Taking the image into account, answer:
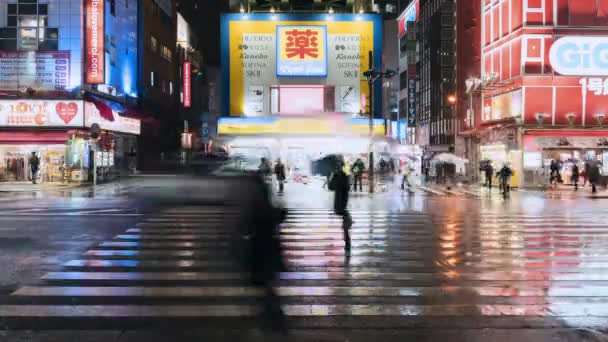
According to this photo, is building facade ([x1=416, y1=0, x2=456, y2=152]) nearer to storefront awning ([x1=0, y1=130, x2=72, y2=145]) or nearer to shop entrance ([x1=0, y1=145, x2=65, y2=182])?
storefront awning ([x1=0, y1=130, x2=72, y2=145])

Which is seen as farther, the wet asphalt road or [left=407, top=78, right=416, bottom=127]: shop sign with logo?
[left=407, top=78, right=416, bottom=127]: shop sign with logo

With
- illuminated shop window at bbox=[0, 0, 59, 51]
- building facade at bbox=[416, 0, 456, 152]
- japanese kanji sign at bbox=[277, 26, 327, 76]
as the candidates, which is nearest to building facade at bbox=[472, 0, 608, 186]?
japanese kanji sign at bbox=[277, 26, 327, 76]

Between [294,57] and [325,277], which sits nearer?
[325,277]

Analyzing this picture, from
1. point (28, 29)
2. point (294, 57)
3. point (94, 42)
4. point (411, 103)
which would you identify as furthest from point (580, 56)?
point (411, 103)

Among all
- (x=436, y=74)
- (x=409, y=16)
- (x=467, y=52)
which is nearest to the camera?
(x=467, y=52)

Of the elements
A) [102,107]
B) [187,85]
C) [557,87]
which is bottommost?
[102,107]

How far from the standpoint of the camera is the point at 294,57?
46.4 metres

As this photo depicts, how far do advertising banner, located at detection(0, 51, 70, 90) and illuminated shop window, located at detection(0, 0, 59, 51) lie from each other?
0.52 meters

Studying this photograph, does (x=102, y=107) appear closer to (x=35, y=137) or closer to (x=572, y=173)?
(x=35, y=137)

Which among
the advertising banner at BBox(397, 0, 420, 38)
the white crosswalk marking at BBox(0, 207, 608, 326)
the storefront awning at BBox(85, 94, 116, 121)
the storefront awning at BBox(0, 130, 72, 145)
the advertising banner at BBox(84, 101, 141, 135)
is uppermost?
the advertising banner at BBox(397, 0, 420, 38)

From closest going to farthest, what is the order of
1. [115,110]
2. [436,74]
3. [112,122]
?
[112,122]
[115,110]
[436,74]

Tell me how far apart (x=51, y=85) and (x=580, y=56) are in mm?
32299

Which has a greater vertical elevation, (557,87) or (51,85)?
(51,85)

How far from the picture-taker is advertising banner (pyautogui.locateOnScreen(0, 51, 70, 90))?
3753 cm
